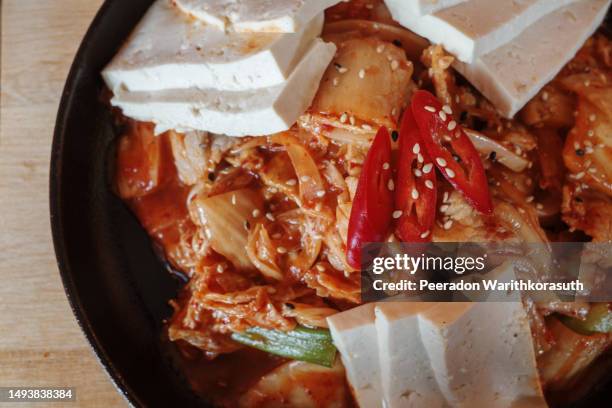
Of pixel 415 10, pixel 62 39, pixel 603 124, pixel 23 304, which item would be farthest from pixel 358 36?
pixel 23 304

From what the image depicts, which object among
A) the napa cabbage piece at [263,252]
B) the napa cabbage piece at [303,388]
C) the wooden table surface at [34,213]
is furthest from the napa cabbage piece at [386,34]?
the wooden table surface at [34,213]

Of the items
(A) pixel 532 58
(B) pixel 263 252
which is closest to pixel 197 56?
(B) pixel 263 252

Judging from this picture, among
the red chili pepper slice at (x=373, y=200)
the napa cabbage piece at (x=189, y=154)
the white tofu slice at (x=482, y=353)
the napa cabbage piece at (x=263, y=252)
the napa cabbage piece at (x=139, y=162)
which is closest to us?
the white tofu slice at (x=482, y=353)

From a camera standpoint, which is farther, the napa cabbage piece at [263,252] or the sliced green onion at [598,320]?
the napa cabbage piece at [263,252]

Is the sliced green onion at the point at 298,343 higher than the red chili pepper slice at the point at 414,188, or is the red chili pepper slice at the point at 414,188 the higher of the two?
the red chili pepper slice at the point at 414,188

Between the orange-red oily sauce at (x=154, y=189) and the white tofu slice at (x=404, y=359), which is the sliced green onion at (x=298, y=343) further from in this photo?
the white tofu slice at (x=404, y=359)

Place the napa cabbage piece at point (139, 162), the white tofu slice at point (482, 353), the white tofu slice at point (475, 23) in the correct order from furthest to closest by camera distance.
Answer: the napa cabbage piece at point (139, 162), the white tofu slice at point (475, 23), the white tofu slice at point (482, 353)

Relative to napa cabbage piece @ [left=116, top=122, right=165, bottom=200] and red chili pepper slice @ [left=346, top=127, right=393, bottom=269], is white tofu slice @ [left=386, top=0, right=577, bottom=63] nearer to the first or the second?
red chili pepper slice @ [left=346, top=127, right=393, bottom=269]

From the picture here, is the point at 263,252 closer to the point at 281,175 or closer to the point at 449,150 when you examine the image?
the point at 281,175

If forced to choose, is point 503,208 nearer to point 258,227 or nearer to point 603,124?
point 603,124
